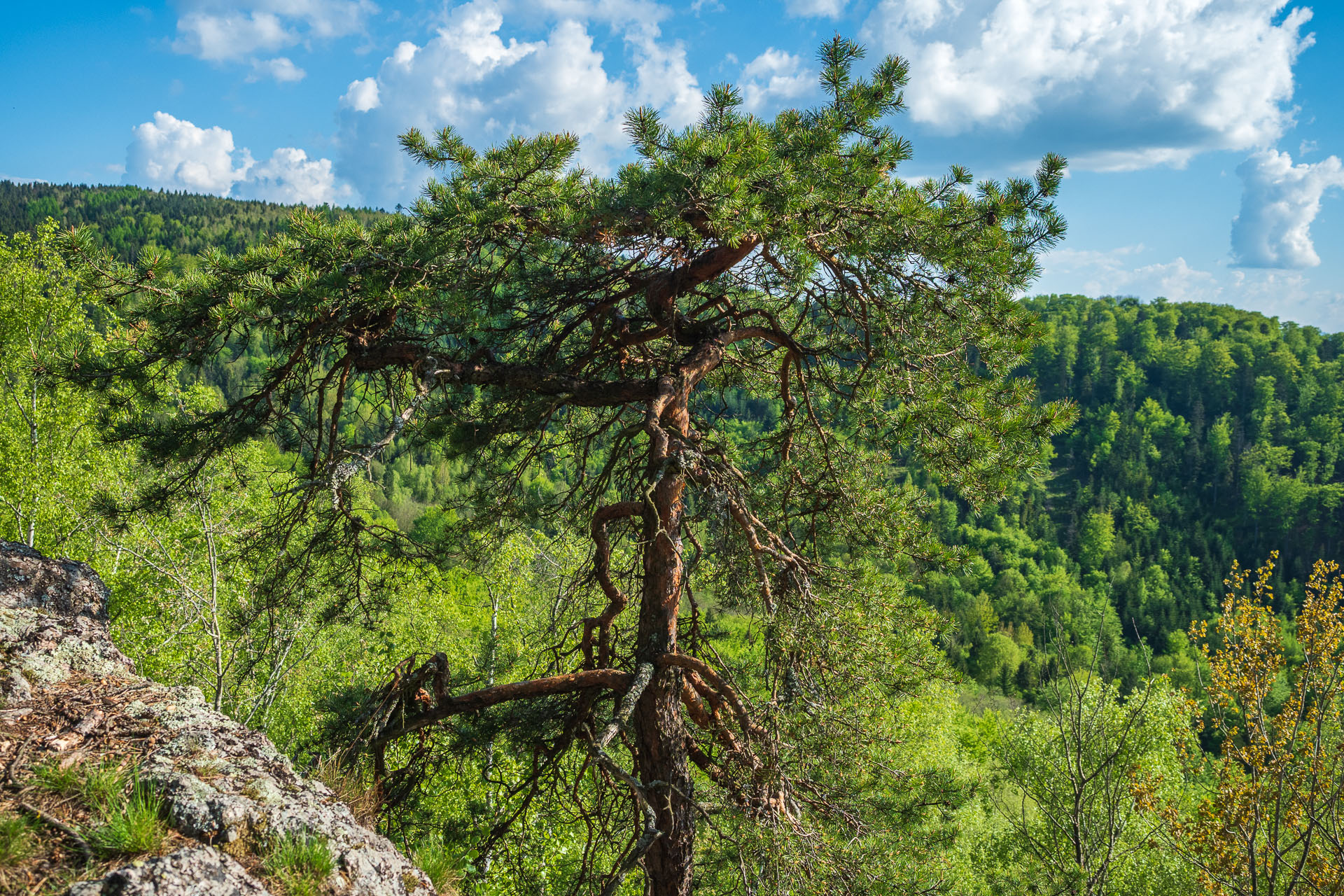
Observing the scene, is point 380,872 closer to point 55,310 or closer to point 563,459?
point 563,459

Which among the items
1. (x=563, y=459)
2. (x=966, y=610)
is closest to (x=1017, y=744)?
(x=563, y=459)

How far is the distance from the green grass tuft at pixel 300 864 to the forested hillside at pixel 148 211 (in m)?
67.8

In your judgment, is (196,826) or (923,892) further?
(923,892)

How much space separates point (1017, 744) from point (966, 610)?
5472 cm

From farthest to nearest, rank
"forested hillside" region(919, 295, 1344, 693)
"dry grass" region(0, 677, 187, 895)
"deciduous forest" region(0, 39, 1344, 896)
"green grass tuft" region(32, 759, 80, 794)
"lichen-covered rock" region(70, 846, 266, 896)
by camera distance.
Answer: "forested hillside" region(919, 295, 1344, 693) < "deciduous forest" region(0, 39, 1344, 896) < "green grass tuft" region(32, 759, 80, 794) < "dry grass" region(0, 677, 187, 895) < "lichen-covered rock" region(70, 846, 266, 896)

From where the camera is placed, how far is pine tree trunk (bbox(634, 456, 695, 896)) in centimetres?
425

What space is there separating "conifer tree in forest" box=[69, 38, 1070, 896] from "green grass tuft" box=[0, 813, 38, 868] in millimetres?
1896

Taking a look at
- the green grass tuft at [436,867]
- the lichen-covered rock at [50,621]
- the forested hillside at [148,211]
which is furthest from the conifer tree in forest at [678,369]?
the forested hillside at [148,211]

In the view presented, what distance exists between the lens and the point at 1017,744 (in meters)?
20.0

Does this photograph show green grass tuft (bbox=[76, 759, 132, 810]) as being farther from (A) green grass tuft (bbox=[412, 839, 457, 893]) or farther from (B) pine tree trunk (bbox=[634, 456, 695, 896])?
(B) pine tree trunk (bbox=[634, 456, 695, 896])

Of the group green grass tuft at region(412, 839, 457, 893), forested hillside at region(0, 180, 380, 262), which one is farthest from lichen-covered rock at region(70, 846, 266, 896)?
forested hillside at region(0, 180, 380, 262)

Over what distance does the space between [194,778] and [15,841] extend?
51 centimetres

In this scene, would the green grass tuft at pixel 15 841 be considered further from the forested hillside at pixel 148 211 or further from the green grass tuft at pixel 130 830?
the forested hillside at pixel 148 211

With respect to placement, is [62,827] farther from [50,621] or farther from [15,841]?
[50,621]
